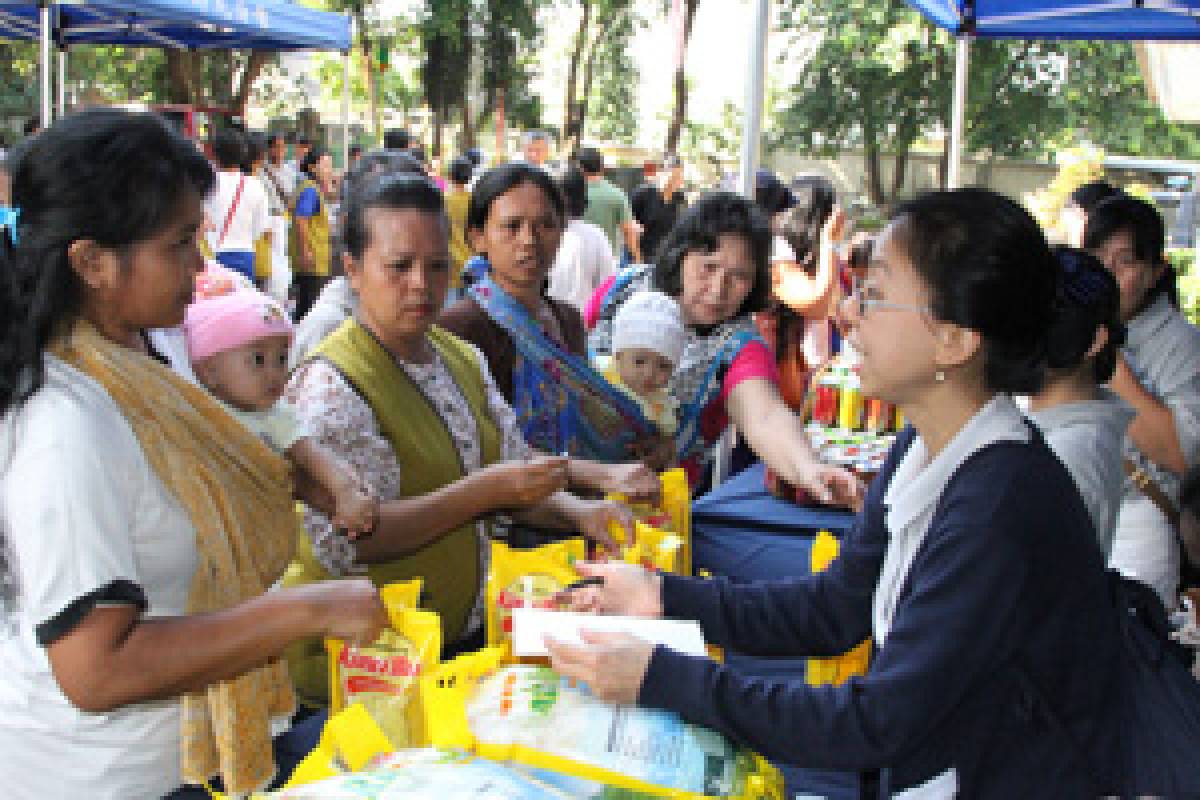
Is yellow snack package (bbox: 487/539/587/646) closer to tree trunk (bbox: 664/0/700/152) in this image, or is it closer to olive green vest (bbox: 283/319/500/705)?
olive green vest (bbox: 283/319/500/705)

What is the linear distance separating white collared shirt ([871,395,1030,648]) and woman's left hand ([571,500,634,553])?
646 mm

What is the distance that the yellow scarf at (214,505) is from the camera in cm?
140

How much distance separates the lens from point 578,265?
6.29 m

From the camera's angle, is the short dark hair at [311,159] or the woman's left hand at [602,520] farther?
the short dark hair at [311,159]

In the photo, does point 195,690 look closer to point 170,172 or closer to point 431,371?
point 170,172

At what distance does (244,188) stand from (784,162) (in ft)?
70.7

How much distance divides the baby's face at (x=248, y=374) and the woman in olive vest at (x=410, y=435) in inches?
1.9

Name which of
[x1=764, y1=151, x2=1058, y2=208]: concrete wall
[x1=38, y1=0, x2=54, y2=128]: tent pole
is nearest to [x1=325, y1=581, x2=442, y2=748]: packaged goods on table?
[x1=38, y1=0, x2=54, y2=128]: tent pole

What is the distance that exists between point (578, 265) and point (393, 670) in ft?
16.3

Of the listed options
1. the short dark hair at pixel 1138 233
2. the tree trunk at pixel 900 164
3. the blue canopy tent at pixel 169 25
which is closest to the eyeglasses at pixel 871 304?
the short dark hair at pixel 1138 233

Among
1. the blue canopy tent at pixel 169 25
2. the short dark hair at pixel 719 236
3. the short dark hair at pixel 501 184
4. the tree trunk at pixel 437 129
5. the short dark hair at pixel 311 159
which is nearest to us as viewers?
the short dark hair at pixel 501 184

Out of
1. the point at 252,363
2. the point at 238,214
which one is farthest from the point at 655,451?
the point at 238,214

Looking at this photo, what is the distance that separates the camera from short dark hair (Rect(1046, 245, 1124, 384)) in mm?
1605

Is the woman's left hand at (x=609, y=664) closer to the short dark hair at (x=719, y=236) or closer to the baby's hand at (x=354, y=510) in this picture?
the baby's hand at (x=354, y=510)
